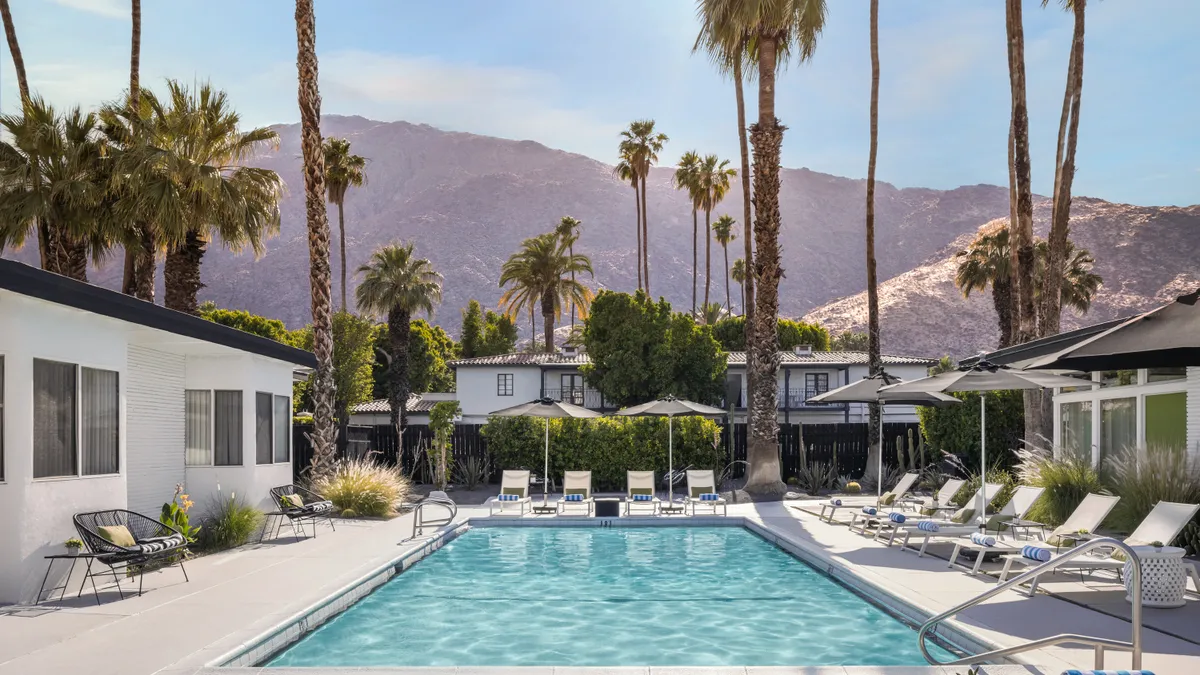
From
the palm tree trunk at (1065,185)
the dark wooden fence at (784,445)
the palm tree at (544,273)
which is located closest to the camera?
the palm tree trunk at (1065,185)

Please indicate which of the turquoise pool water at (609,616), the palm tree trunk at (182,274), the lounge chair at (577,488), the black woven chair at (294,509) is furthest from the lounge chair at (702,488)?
the palm tree trunk at (182,274)

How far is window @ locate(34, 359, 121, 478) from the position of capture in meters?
9.22

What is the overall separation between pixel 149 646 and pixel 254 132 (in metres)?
15.2

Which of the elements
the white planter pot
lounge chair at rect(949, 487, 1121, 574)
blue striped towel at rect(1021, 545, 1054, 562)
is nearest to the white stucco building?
blue striped towel at rect(1021, 545, 1054, 562)

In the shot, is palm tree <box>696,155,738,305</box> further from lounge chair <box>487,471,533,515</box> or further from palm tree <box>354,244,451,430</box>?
lounge chair <box>487,471,533,515</box>

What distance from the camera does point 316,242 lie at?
1867cm

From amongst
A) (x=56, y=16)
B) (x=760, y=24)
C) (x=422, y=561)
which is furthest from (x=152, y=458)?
(x=56, y=16)

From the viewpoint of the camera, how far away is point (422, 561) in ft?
42.9

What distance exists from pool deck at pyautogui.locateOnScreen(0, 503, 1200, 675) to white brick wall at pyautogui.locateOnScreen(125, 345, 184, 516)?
4.53 feet

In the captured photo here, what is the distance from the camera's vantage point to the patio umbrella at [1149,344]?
8.44 meters

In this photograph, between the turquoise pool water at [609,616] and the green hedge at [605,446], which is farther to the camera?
the green hedge at [605,446]

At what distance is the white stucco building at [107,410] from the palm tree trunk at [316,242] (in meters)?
3.31

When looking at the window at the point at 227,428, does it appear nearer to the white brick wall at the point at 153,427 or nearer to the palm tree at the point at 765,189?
the white brick wall at the point at 153,427

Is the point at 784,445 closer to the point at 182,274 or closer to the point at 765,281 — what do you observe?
the point at 765,281
